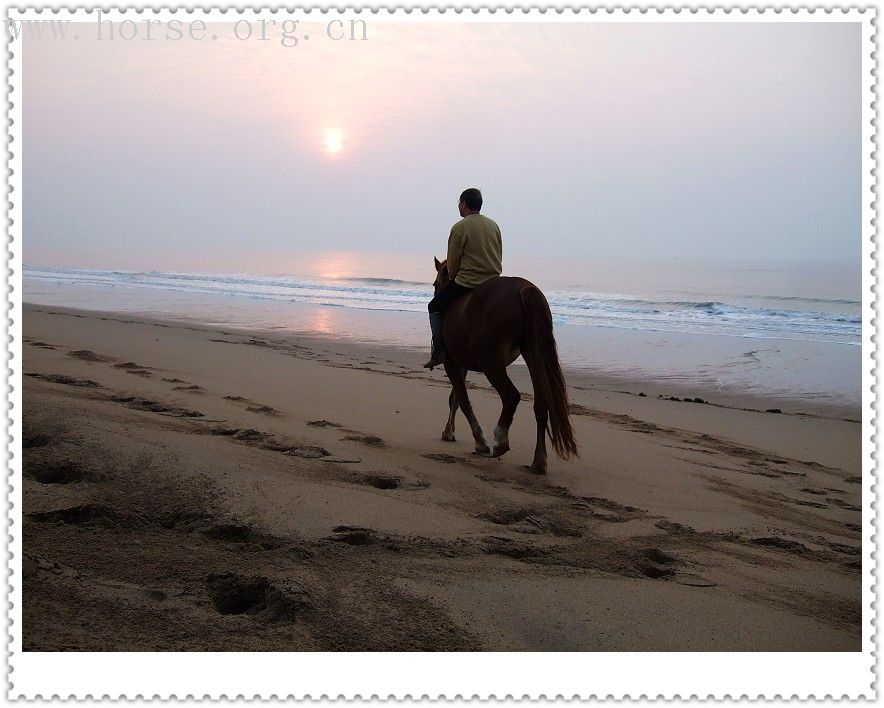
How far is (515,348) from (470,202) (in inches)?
53.1

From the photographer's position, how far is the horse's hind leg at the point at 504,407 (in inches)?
224

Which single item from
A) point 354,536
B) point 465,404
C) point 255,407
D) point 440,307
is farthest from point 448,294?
point 354,536

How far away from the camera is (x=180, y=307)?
20141 mm

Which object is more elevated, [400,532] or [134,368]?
[134,368]

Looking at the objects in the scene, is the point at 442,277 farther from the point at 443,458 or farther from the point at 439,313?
the point at 443,458

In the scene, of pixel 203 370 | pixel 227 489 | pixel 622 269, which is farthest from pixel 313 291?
pixel 622 269

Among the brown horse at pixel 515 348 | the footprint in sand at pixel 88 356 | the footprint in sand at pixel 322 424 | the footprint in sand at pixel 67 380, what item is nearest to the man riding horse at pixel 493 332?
Answer: the brown horse at pixel 515 348

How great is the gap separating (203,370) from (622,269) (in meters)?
47.4

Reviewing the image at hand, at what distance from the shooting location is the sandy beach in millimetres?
3035

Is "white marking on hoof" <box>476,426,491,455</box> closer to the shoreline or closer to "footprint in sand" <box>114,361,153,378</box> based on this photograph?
the shoreline

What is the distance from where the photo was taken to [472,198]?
20.3ft

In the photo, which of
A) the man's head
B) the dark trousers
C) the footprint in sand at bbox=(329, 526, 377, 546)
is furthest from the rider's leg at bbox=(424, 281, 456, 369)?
the footprint in sand at bbox=(329, 526, 377, 546)

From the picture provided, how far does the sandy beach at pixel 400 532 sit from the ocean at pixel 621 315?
4.95m

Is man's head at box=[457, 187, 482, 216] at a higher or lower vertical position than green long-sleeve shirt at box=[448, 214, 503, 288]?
higher
